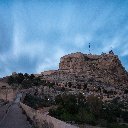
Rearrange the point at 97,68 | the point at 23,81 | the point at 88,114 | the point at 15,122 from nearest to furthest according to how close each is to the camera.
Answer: the point at 15,122, the point at 88,114, the point at 23,81, the point at 97,68

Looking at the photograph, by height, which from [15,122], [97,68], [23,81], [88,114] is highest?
[97,68]

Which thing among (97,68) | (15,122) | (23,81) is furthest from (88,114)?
(97,68)

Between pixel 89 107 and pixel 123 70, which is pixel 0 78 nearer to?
pixel 123 70

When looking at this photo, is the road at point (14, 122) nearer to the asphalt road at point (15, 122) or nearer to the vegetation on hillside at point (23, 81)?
the asphalt road at point (15, 122)

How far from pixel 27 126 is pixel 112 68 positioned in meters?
160

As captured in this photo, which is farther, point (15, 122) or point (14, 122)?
point (14, 122)

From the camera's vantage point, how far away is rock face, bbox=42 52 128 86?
178500 millimetres

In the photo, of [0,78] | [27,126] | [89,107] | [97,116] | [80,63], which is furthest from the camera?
[80,63]

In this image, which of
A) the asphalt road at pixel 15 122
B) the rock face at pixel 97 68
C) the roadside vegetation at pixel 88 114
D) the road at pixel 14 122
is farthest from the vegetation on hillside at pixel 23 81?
the asphalt road at pixel 15 122

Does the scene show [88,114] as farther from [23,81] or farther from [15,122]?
[23,81]

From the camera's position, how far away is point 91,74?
180 m

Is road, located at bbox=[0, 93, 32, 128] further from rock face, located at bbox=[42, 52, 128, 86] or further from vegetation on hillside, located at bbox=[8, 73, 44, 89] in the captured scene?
rock face, located at bbox=[42, 52, 128, 86]

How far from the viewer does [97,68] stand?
616 feet

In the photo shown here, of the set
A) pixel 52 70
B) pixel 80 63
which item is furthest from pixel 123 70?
pixel 52 70
